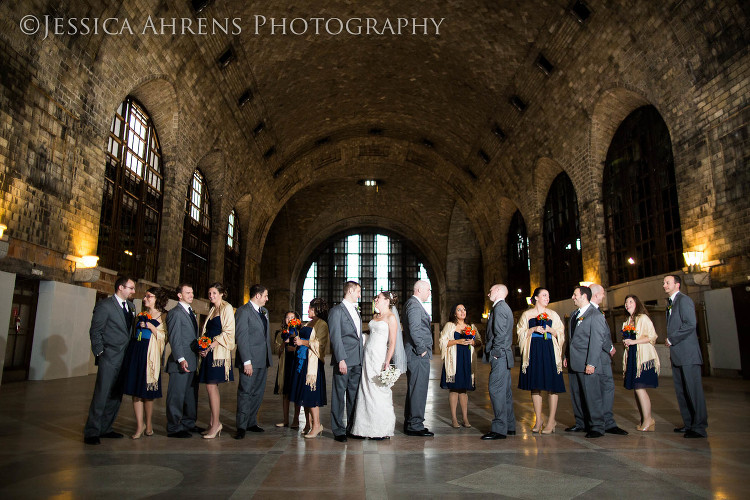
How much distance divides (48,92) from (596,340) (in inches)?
392

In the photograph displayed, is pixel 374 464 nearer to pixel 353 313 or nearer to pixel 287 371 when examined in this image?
pixel 353 313

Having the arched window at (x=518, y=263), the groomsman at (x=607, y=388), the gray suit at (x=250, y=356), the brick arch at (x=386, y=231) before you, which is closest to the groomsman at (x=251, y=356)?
the gray suit at (x=250, y=356)

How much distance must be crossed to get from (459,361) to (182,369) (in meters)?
2.86

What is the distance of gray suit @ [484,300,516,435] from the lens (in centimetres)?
492

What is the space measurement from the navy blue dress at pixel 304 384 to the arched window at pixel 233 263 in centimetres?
1660

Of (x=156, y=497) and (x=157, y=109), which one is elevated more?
(x=157, y=109)

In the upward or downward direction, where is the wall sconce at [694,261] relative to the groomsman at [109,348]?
upward

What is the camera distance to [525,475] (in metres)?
3.55

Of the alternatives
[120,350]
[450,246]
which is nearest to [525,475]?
[120,350]

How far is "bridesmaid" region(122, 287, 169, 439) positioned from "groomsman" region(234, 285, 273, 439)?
758 millimetres

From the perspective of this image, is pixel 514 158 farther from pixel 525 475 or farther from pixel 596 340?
pixel 525 475

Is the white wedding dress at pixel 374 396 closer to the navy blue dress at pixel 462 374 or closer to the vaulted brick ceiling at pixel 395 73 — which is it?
the navy blue dress at pixel 462 374

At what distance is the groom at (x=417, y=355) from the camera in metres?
5.18

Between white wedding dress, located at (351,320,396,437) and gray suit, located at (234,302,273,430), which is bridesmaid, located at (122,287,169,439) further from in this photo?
white wedding dress, located at (351,320,396,437)
